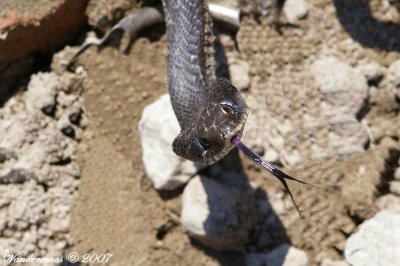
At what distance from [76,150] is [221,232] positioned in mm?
1128

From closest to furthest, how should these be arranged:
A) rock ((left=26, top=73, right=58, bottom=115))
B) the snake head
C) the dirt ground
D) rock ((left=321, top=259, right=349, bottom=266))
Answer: the snake head → rock ((left=321, top=259, right=349, bottom=266)) → the dirt ground → rock ((left=26, top=73, right=58, bottom=115))

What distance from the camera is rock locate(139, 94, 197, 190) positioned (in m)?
3.85

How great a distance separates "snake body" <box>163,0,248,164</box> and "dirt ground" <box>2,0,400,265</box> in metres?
0.47

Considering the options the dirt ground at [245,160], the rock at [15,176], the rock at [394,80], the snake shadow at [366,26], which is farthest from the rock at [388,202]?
the rock at [15,176]

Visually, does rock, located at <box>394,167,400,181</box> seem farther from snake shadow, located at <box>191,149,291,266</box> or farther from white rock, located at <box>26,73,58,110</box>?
white rock, located at <box>26,73,58,110</box>

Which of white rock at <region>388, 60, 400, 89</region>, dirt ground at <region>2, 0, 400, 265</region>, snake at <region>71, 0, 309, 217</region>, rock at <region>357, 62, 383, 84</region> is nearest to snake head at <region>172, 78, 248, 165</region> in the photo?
snake at <region>71, 0, 309, 217</region>

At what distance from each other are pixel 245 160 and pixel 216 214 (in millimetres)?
474

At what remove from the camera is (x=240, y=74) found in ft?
13.6

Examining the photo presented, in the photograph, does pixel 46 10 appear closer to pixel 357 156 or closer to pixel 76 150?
pixel 76 150

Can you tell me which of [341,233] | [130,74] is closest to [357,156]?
[341,233]

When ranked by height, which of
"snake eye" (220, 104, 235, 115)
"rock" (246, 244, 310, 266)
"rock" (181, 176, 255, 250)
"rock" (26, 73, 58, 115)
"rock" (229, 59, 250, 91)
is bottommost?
"rock" (246, 244, 310, 266)

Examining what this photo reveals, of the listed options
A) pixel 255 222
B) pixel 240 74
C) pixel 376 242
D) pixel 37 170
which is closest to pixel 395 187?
pixel 376 242

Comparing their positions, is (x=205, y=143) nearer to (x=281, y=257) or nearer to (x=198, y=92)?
(x=198, y=92)

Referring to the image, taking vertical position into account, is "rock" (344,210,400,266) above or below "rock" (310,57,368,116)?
below
